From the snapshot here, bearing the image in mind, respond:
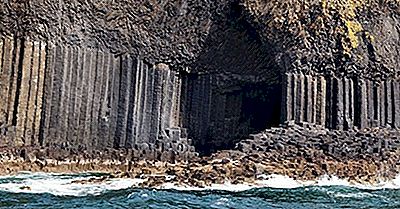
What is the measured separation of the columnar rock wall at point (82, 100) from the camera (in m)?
26.0

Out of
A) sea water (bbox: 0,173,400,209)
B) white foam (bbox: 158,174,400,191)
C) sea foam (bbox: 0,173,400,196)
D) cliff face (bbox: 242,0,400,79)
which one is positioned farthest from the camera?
cliff face (bbox: 242,0,400,79)

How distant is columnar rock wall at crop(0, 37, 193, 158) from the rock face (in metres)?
0.04

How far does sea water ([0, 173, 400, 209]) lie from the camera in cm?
1444

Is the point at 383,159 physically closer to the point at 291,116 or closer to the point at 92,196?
the point at 291,116

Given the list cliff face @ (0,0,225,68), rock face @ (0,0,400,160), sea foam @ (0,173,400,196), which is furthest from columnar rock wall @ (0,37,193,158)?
sea foam @ (0,173,400,196)

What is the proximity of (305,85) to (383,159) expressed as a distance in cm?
852

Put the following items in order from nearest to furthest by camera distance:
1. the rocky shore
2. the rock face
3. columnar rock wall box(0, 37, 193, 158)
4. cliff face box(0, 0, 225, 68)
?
the rocky shore → columnar rock wall box(0, 37, 193, 158) → the rock face → cliff face box(0, 0, 225, 68)

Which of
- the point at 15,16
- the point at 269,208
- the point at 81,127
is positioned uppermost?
the point at 15,16

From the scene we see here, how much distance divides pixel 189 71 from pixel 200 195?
1725cm

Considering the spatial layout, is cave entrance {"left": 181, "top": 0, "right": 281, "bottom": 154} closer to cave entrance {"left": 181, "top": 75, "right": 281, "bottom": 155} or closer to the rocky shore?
cave entrance {"left": 181, "top": 75, "right": 281, "bottom": 155}

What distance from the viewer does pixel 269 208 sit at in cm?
1484

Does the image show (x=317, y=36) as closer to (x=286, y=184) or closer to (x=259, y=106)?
(x=259, y=106)

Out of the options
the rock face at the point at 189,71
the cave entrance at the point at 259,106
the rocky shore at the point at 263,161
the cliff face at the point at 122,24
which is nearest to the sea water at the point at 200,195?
the rocky shore at the point at 263,161

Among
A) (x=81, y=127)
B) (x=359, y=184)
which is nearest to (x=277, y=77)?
(x=81, y=127)
